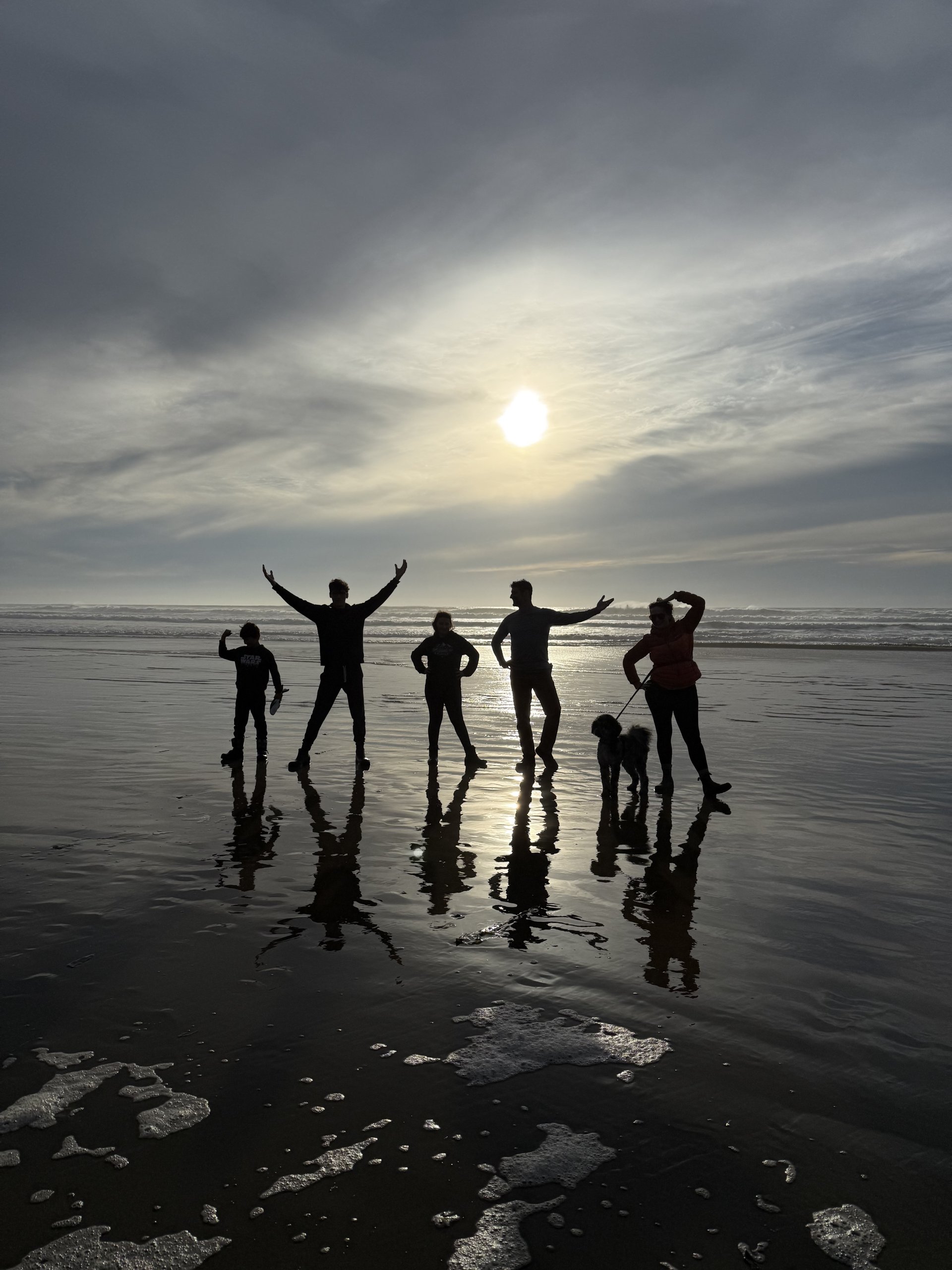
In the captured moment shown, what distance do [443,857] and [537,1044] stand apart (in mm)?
2921

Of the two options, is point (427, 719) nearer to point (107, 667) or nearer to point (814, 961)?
point (814, 961)

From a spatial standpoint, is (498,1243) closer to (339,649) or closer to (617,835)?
(617,835)

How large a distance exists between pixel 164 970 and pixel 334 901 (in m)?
1.31

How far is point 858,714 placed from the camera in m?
15.2

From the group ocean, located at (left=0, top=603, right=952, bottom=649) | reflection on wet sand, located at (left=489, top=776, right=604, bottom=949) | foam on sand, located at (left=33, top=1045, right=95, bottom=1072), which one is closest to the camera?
foam on sand, located at (left=33, top=1045, right=95, bottom=1072)

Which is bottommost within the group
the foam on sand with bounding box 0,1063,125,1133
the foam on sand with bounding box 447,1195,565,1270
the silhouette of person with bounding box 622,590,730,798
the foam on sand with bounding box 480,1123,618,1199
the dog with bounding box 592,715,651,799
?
the foam on sand with bounding box 447,1195,565,1270

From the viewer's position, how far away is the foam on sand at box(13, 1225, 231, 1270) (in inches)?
90.0

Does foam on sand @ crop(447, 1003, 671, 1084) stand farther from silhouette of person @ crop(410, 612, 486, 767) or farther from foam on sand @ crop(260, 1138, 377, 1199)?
silhouette of person @ crop(410, 612, 486, 767)

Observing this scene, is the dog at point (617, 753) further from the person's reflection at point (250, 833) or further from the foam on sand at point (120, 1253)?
the foam on sand at point (120, 1253)

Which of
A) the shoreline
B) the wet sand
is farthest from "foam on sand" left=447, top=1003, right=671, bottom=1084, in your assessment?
the shoreline

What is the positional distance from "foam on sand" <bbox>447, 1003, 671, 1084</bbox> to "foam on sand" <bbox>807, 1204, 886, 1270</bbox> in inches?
36.1

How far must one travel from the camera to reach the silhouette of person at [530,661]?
10648mm

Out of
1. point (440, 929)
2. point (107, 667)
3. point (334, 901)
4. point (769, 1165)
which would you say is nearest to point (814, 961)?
point (769, 1165)

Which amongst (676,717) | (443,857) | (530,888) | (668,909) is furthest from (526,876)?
(676,717)
